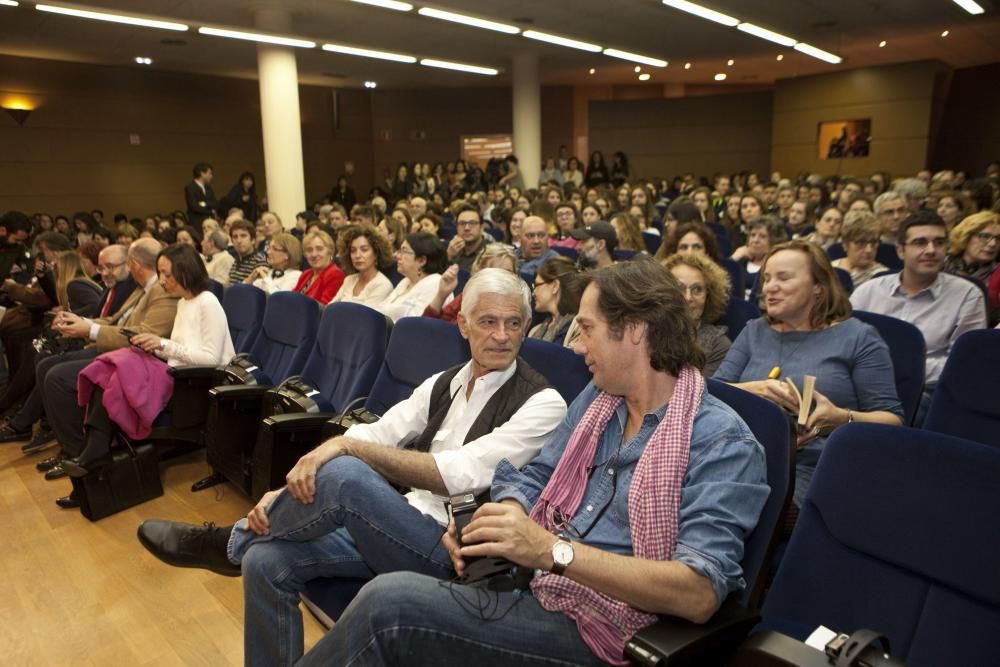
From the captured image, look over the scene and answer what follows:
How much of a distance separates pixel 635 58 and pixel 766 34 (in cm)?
254

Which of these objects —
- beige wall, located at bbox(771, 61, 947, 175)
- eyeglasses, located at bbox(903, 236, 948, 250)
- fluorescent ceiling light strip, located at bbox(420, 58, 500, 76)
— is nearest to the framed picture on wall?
beige wall, located at bbox(771, 61, 947, 175)

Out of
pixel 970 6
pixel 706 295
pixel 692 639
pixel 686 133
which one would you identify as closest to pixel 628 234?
pixel 706 295

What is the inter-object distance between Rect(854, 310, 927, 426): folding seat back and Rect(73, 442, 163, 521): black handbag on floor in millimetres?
3182

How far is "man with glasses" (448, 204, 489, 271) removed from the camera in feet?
16.7

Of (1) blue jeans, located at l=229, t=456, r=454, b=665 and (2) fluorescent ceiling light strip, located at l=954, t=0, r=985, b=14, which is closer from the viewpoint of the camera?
(1) blue jeans, located at l=229, t=456, r=454, b=665

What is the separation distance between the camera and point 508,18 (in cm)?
868

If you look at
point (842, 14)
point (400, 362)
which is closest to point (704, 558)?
point (400, 362)

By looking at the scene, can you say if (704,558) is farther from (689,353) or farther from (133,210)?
(133,210)

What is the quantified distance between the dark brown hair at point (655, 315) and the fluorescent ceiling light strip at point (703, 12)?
756 cm

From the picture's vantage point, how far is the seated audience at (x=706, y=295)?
2.47 m

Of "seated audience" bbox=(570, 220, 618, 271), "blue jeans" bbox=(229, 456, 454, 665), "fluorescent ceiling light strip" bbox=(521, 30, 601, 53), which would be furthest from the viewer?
"fluorescent ceiling light strip" bbox=(521, 30, 601, 53)

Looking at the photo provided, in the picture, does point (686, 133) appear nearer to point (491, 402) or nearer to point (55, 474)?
point (55, 474)

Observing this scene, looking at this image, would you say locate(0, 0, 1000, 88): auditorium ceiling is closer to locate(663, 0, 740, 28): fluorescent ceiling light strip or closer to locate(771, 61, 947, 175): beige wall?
locate(663, 0, 740, 28): fluorescent ceiling light strip

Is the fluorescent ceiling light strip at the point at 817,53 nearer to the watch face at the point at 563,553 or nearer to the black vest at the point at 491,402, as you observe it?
the black vest at the point at 491,402
